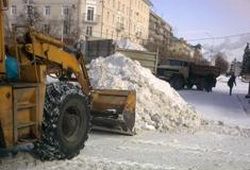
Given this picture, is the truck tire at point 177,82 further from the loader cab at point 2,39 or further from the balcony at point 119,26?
the balcony at point 119,26

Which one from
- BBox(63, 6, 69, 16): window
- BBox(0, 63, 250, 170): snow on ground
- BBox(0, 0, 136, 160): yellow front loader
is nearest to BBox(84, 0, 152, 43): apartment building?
BBox(63, 6, 69, 16): window

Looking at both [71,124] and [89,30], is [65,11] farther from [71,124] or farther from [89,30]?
[71,124]

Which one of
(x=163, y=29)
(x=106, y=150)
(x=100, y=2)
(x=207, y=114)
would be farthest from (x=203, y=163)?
(x=163, y=29)

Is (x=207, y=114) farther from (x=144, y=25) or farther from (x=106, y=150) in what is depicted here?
(x=144, y=25)

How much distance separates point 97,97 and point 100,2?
7705 cm

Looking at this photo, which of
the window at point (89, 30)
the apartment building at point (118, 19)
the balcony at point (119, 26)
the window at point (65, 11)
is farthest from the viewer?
the balcony at point (119, 26)

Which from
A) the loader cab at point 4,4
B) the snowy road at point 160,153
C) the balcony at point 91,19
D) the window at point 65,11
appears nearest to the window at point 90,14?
the balcony at point 91,19

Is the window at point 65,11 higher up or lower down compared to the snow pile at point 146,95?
higher up

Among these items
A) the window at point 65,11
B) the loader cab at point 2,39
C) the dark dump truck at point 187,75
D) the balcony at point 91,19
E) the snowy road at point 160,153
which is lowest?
the dark dump truck at point 187,75

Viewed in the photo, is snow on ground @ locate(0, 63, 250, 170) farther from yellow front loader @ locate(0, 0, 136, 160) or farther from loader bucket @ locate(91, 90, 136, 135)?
yellow front loader @ locate(0, 0, 136, 160)

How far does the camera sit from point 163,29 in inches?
5172

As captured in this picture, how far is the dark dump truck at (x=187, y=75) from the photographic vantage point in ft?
129

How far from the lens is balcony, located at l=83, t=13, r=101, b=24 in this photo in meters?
87.0

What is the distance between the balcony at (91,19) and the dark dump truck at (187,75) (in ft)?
155
